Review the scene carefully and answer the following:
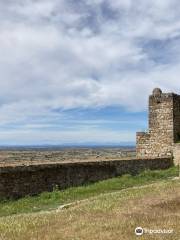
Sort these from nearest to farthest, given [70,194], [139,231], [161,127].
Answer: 1. [139,231]
2. [70,194]
3. [161,127]

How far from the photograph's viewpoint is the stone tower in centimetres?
2872

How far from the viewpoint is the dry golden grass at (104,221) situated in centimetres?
997

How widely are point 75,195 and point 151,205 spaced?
5405 millimetres

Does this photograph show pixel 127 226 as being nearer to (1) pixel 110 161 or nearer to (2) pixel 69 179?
(2) pixel 69 179

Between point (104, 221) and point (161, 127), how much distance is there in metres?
18.4

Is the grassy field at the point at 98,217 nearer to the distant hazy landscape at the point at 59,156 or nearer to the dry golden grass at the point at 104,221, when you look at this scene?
the dry golden grass at the point at 104,221

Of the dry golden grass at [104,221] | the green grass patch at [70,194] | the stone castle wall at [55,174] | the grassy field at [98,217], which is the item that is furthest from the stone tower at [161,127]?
the dry golden grass at [104,221]

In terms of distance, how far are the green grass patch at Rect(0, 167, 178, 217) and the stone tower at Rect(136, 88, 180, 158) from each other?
538 cm

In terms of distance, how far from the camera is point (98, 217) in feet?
39.3

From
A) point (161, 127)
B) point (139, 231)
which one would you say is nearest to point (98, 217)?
point (139, 231)

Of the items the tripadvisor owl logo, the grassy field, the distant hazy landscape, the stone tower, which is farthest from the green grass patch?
the tripadvisor owl logo

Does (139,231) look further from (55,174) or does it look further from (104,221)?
(55,174)

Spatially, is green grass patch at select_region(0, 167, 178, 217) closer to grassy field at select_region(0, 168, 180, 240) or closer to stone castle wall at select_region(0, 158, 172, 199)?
grassy field at select_region(0, 168, 180, 240)

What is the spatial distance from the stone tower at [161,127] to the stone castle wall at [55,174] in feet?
14.9
